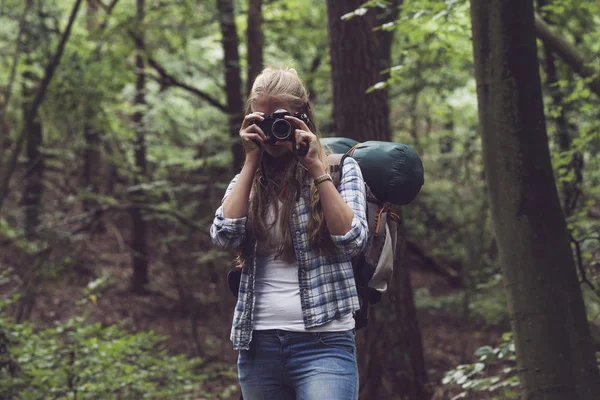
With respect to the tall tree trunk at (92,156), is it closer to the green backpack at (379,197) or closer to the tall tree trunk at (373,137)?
the tall tree trunk at (373,137)

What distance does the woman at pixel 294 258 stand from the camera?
2.46 metres

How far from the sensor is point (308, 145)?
99.9 inches

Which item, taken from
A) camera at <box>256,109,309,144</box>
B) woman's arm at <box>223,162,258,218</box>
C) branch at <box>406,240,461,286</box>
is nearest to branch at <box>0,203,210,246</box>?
branch at <box>406,240,461,286</box>

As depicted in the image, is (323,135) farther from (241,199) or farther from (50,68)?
(241,199)

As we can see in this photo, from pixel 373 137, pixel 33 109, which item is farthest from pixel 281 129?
pixel 33 109

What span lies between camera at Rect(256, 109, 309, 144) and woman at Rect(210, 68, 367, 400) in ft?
0.05

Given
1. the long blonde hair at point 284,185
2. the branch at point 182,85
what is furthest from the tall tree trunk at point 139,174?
the long blonde hair at point 284,185

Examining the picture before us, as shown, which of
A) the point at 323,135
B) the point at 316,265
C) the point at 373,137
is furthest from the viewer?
the point at 323,135

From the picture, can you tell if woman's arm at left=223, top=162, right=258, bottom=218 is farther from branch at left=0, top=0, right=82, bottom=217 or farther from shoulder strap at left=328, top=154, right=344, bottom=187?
branch at left=0, top=0, right=82, bottom=217

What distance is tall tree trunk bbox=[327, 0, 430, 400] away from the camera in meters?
5.84

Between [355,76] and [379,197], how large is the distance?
3.25m

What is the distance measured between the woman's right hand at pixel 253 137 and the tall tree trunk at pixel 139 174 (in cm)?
922

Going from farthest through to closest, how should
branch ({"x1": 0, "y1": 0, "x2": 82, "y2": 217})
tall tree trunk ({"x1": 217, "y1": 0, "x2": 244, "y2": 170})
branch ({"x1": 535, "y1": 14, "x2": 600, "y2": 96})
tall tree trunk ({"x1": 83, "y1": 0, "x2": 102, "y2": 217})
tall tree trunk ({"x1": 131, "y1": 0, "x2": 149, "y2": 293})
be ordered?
tall tree trunk ({"x1": 131, "y1": 0, "x2": 149, "y2": 293})
tall tree trunk ({"x1": 83, "y1": 0, "x2": 102, "y2": 217})
tall tree trunk ({"x1": 217, "y1": 0, "x2": 244, "y2": 170})
branch ({"x1": 0, "y1": 0, "x2": 82, "y2": 217})
branch ({"x1": 535, "y1": 14, "x2": 600, "y2": 96})

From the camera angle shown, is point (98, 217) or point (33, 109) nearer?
point (33, 109)
